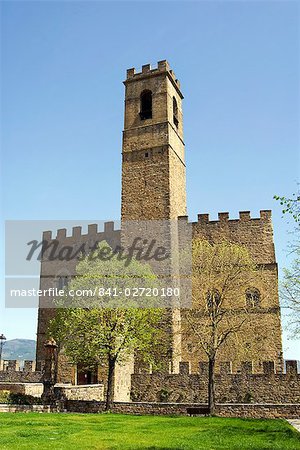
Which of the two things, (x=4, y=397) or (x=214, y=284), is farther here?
(x=214, y=284)

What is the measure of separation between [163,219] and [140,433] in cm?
1636

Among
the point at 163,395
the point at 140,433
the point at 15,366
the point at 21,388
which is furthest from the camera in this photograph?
the point at 15,366

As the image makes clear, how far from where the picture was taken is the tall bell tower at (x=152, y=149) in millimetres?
28562

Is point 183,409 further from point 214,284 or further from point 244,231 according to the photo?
point 244,231

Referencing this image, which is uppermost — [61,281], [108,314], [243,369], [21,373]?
[61,281]

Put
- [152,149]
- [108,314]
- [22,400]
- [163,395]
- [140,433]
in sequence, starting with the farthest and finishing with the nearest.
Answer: [152,149] < [163,395] < [108,314] < [22,400] < [140,433]

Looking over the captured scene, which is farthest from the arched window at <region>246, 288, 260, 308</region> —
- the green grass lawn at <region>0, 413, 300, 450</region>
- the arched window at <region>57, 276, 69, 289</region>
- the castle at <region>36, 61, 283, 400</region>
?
the arched window at <region>57, 276, 69, 289</region>

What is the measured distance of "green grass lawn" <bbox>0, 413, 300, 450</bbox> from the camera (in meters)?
10.6

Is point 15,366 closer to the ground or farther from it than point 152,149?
closer to the ground

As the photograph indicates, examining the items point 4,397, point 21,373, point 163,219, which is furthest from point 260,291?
point 21,373

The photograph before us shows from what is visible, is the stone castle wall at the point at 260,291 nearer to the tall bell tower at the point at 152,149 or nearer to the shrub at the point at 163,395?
the tall bell tower at the point at 152,149

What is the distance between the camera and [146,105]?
3158cm

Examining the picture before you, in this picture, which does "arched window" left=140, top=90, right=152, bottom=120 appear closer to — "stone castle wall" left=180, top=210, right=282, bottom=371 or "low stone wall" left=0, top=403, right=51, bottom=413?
"stone castle wall" left=180, top=210, right=282, bottom=371

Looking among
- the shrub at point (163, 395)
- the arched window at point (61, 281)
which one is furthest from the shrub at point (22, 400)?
the arched window at point (61, 281)
